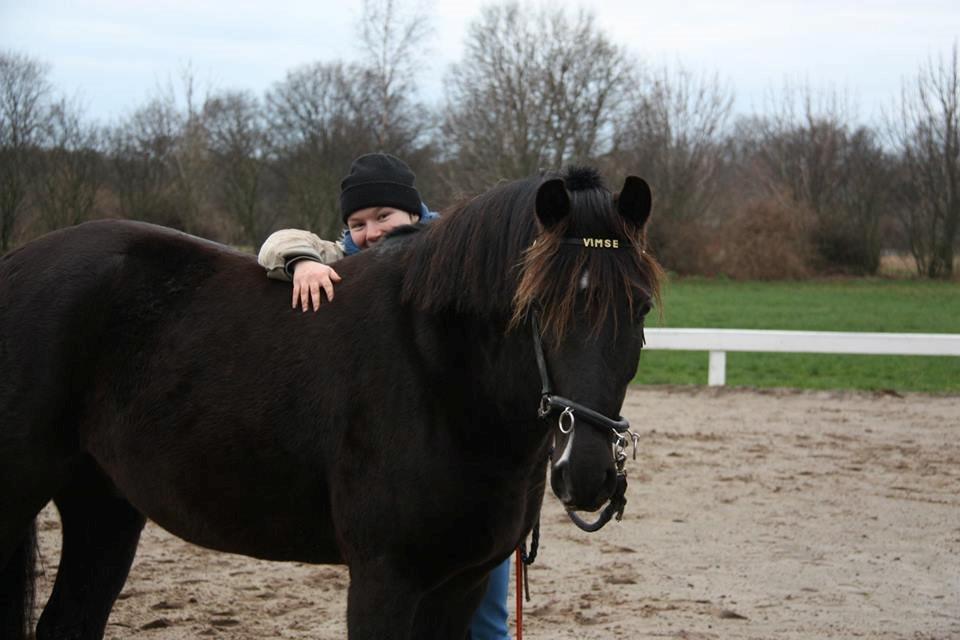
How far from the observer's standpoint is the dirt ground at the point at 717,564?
431cm

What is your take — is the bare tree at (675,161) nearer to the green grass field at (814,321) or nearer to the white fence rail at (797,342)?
the green grass field at (814,321)

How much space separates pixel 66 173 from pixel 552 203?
24.9 m

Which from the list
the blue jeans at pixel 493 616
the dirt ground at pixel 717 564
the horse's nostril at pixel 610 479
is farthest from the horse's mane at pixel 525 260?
the dirt ground at pixel 717 564

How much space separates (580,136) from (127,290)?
3110cm

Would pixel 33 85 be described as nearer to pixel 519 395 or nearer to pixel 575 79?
pixel 575 79

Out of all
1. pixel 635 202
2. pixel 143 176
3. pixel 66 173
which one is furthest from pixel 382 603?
pixel 143 176

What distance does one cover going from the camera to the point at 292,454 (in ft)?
8.74

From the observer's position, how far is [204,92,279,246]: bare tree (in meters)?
31.0

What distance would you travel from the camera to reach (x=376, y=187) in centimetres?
334

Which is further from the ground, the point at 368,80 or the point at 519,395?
the point at 368,80

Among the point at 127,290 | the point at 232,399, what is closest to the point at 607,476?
the point at 232,399

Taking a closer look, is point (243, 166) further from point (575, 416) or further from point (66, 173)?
point (575, 416)

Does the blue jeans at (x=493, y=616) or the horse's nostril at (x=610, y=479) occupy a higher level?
the horse's nostril at (x=610, y=479)

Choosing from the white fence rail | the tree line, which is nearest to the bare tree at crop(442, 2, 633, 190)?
the tree line
